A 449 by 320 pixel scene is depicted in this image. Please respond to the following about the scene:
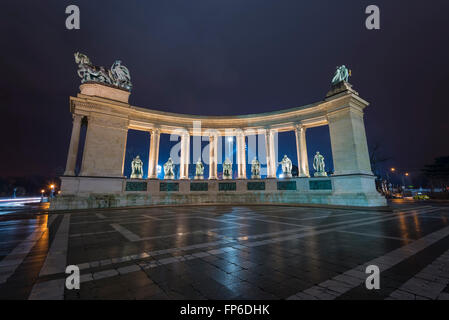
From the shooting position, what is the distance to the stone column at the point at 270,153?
3078cm

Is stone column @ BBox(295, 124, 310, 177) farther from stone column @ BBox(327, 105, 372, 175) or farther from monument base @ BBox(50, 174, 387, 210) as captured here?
stone column @ BBox(327, 105, 372, 175)

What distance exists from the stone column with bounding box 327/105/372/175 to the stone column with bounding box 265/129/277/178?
28.7ft

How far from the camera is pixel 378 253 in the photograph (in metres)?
5.64

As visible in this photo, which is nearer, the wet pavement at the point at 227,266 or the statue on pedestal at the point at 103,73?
the wet pavement at the point at 227,266

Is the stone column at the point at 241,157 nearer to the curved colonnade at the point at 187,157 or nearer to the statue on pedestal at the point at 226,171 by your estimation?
the curved colonnade at the point at 187,157

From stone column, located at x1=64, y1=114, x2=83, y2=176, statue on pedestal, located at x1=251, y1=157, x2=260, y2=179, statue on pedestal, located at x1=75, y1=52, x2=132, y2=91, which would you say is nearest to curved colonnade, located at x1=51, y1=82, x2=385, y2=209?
stone column, located at x1=64, y1=114, x2=83, y2=176

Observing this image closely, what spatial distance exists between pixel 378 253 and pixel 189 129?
30337 millimetres

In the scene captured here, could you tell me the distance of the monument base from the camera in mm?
22391

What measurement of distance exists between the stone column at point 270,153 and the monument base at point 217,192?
2557mm

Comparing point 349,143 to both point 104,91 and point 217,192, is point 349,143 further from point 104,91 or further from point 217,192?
point 104,91

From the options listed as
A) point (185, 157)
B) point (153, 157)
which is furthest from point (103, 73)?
point (185, 157)
